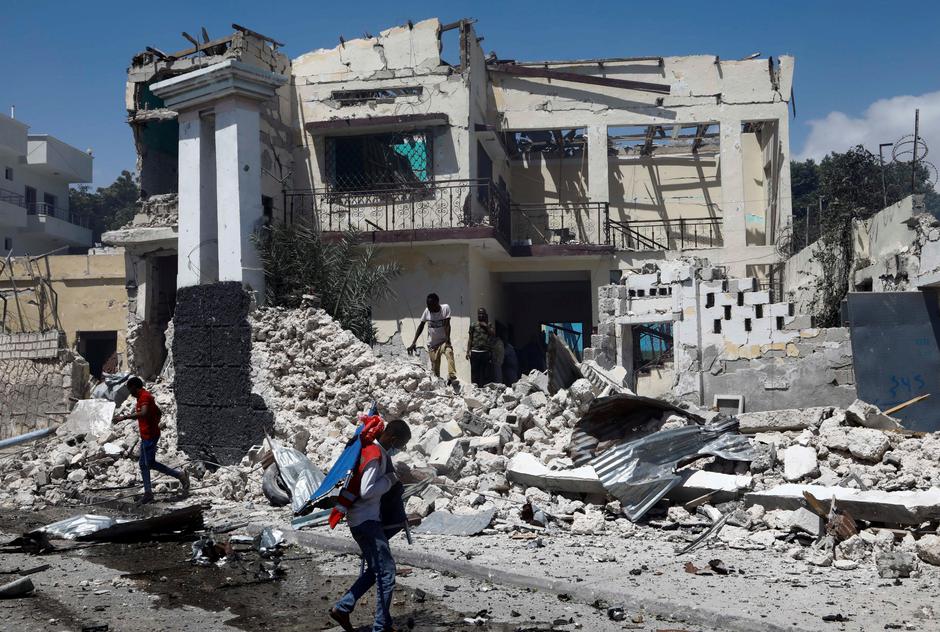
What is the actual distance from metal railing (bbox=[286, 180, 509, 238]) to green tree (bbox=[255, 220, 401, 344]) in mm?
3612

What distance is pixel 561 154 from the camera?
2181 cm

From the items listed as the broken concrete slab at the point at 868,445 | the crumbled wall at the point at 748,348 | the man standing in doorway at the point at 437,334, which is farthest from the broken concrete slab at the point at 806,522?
the man standing in doorway at the point at 437,334

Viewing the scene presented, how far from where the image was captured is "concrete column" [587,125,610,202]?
2000 cm

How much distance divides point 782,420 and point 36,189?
35.8 m

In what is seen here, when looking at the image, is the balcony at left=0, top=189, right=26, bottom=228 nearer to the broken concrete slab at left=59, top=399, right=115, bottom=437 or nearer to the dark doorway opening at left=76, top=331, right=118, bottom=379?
the dark doorway opening at left=76, top=331, right=118, bottom=379

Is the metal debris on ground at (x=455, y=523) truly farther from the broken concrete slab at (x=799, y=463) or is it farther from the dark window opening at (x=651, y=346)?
the dark window opening at (x=651, y=346)

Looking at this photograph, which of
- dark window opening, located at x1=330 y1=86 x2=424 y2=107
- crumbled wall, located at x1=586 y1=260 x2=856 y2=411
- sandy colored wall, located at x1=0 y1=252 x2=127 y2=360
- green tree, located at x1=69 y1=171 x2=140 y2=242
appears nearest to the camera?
crumbled wall, located at x1=586 y1=260 x2=856 y2=411

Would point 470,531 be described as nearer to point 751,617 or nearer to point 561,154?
point 751,617

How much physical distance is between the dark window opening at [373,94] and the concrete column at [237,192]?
543 cm

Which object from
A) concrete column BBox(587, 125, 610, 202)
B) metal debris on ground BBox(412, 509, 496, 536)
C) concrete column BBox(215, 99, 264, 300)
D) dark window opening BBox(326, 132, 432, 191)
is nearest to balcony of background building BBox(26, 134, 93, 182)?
dark window opening BBox(326, 132, 432, 191)

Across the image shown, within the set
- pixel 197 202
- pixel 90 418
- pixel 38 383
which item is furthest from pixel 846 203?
pixel 38 383

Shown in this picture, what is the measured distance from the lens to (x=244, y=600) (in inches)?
239

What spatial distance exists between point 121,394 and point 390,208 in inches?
244

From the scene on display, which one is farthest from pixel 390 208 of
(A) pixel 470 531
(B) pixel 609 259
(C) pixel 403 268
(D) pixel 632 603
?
(D) pixel 632 603
